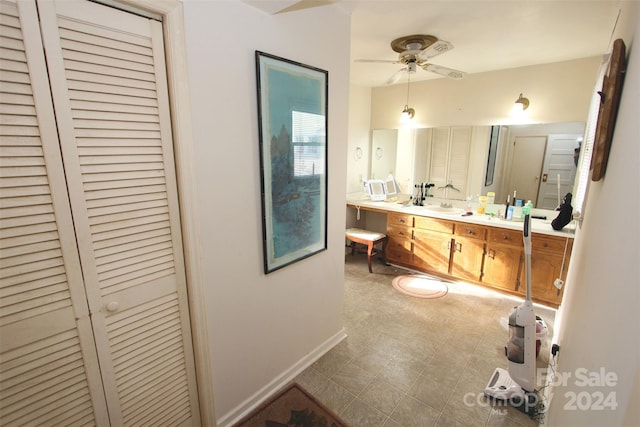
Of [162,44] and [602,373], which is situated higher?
[162,44]

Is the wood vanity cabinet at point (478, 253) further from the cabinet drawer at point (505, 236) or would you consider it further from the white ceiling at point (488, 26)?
the white ceiling at point (488, 26)

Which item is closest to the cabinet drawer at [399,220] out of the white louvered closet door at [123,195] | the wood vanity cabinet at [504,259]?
the wood vanity cabinet at [504,259]

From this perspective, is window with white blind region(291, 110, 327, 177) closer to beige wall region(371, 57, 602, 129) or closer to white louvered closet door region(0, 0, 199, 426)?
white louvered closet door region(0, 0, 199, 426)

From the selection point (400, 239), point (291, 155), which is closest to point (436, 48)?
point (291, 155)

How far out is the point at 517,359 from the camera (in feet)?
5.51

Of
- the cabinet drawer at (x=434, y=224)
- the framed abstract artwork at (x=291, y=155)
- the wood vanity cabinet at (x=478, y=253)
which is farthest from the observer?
the cabinet drawer at (x=434, y=224)

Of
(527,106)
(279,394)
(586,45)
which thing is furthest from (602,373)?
(527,106)

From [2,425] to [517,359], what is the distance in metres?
2.31

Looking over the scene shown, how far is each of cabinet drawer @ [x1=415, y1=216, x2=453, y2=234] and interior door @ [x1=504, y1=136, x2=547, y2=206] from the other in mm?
839

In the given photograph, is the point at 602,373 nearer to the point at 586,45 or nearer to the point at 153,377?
the point at 153,377

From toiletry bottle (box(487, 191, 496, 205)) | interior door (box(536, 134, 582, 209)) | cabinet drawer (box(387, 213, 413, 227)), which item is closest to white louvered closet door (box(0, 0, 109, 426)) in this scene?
cabinet drawer (box(387, 213, 413, 227))

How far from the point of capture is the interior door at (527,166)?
3.09 m

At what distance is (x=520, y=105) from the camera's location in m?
3.04

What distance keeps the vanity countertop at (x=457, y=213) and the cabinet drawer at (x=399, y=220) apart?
2.8 inches
